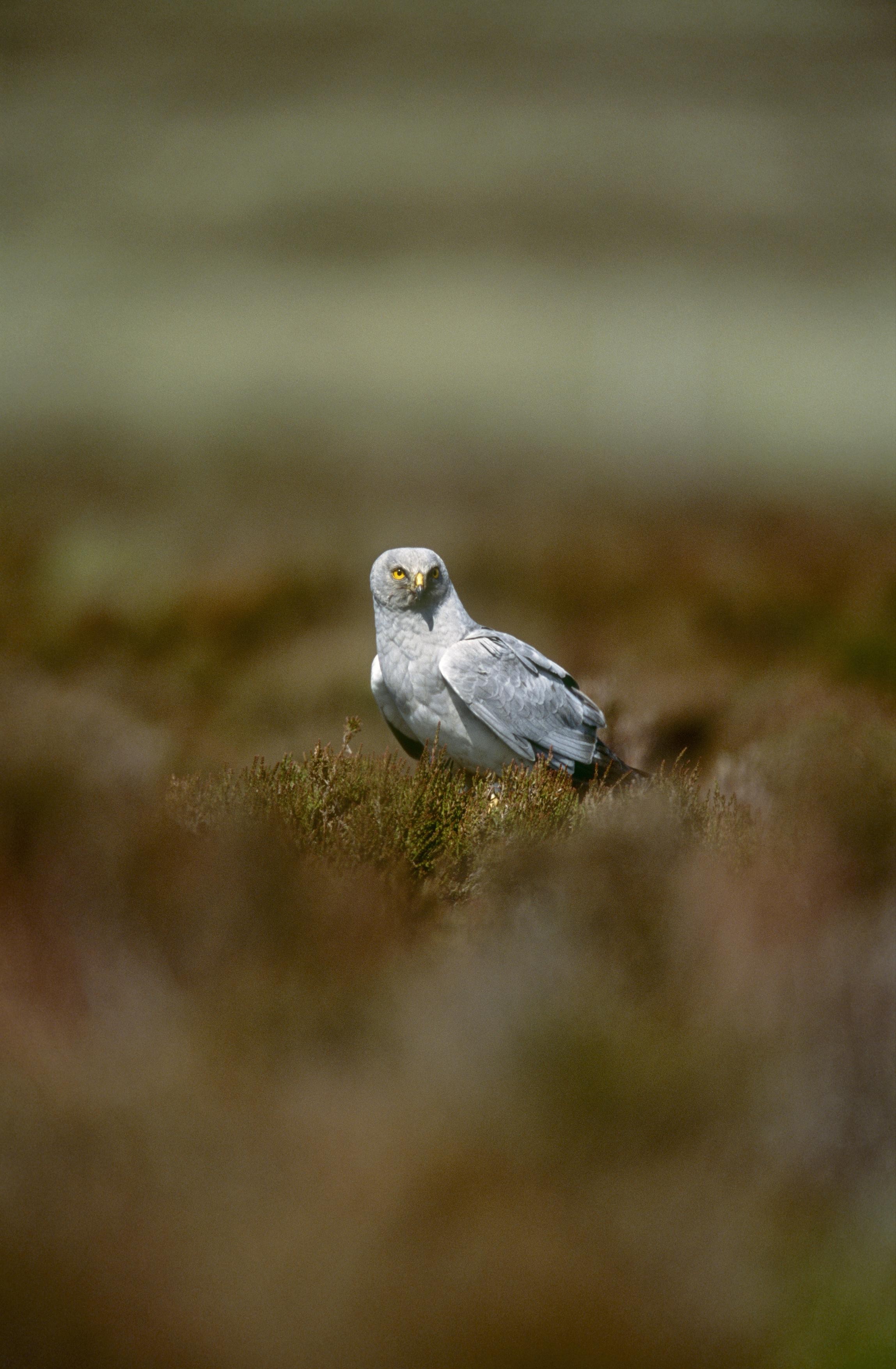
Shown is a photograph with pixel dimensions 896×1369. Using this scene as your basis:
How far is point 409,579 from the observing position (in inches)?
131

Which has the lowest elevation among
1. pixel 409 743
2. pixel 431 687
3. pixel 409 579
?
pixel 409 743

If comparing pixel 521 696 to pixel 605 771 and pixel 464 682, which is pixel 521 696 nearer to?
pixel 464 682

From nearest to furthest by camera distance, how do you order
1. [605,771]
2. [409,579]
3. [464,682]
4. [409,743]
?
[409,579], [464,682], [605,771], [409,743]

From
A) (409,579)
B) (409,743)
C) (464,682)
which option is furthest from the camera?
(409,743)

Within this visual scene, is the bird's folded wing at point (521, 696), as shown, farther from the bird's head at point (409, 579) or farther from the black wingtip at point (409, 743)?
the black wingtip at point (409, 743)

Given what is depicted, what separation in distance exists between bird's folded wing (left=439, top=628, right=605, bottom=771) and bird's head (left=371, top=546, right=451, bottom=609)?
0.22 metres

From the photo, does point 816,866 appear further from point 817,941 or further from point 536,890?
point 536,890

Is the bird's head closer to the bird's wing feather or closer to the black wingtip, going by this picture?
the bird's wing feather

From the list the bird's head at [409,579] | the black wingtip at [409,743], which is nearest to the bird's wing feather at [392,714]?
the black wingtip at [409,743]

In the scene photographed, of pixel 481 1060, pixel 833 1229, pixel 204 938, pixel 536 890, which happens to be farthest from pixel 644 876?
pixel 204 938

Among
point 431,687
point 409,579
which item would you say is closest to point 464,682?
point 431,687

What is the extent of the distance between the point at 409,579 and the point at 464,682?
44 centimetres

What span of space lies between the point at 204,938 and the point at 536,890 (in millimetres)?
744

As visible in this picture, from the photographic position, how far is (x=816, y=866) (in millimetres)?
2014
